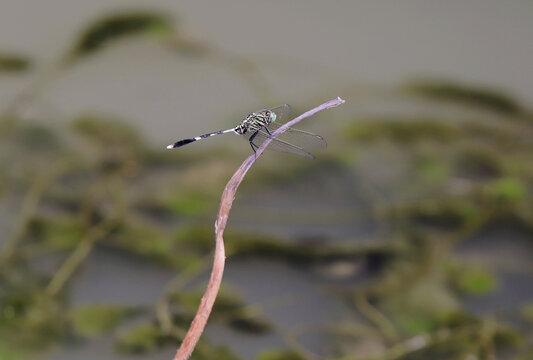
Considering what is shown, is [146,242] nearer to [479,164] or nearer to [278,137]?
[278,137]

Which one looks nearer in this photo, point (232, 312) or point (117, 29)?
point (232, 312)

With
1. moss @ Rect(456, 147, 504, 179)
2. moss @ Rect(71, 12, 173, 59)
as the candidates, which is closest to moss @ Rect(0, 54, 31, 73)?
moss @ Rect(71, 12, 173, 59)

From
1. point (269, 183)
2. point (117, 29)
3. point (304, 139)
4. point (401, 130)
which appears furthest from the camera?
point (117, 29)

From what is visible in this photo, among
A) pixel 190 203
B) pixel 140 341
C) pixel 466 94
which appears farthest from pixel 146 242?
pixel 466 94

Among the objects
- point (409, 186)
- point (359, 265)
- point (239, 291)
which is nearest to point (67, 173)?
point (239, 291)

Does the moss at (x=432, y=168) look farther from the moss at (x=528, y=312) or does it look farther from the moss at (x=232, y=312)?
the moss at (x=232, y=312)

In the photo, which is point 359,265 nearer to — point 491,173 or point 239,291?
point 239,291

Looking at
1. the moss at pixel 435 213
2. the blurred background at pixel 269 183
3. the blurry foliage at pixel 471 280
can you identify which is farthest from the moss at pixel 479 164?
the blurry foliage at pixel 471 280
